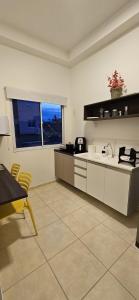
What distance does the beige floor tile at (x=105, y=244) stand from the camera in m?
1.46

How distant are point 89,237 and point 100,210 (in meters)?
0.62

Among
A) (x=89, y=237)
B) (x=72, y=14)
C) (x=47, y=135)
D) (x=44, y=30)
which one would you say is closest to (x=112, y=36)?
(x=72, y=14)

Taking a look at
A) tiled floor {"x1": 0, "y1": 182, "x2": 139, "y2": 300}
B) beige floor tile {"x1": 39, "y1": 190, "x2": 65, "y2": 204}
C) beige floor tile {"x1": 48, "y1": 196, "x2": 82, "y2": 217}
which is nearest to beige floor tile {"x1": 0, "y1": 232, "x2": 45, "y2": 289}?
tiled floor {"x1": 0, "y1": 182, "x2": 139, "y2": 300}

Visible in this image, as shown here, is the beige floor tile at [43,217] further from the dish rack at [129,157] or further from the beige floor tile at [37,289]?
the dish rack at [129,157]

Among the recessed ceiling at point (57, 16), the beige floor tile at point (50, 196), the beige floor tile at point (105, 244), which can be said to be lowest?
the beige floor tile at point (105, 244)

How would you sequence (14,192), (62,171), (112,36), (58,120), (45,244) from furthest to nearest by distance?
1. (58,120)
2. (62,171)
3. (112,36)
4. (45,244)
5. (14,192)

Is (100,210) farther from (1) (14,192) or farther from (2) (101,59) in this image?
(2) (101,59)

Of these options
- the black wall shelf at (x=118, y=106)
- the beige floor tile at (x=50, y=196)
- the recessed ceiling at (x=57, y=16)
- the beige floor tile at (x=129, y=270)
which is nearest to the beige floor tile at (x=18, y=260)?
the beige floor tile at (x=129, y=270)

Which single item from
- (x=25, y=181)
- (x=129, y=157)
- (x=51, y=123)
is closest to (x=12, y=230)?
(x=25, y=181)

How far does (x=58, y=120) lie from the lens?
11.2 ft

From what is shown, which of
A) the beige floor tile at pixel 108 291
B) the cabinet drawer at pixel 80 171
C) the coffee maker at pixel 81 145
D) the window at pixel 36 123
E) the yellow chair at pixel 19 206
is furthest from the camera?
the coffee maker at pixel 81 145

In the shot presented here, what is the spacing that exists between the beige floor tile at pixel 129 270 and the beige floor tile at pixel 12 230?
110cm

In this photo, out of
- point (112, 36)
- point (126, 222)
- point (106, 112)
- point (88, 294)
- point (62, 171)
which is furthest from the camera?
point (62, 171)

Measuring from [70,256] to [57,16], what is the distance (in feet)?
10.7
